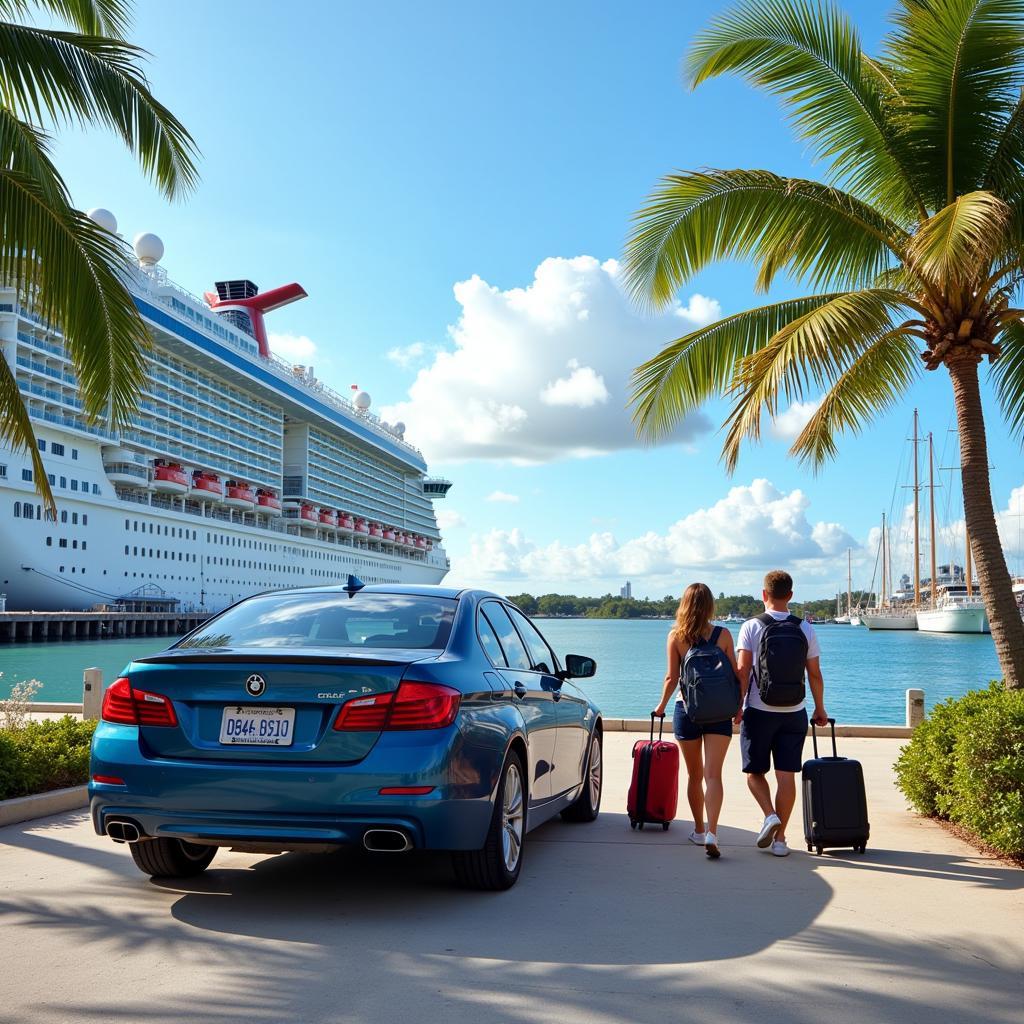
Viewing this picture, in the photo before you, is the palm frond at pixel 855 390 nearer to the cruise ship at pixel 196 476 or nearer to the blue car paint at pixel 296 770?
the blue car paint at pixel 296 770

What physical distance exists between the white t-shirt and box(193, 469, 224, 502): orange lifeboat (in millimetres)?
59594

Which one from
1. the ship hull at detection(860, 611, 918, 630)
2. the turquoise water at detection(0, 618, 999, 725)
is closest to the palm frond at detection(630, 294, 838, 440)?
the turquoise water at detection(0, 618, 999, 725)

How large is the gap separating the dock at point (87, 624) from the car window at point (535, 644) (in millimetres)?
42309

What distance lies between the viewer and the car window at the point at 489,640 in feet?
17.4

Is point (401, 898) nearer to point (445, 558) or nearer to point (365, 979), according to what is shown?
point (365, 979)

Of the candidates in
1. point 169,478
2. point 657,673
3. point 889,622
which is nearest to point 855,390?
Answer: point 657,673

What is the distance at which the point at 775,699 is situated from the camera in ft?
19.6

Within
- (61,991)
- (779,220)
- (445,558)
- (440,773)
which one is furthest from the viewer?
(445,558)

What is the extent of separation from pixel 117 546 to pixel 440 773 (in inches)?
2147

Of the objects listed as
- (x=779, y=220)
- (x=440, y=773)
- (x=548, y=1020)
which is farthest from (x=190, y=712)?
(x=779, y=220)

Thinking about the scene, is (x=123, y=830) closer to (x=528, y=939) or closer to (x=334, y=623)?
(x=334, y=623)

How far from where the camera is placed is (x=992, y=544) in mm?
7719

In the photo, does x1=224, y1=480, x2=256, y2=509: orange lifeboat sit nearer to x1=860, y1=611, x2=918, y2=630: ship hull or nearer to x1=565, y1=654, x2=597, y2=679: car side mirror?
x1=565, y1=654, x2=597, y2=679: car side mirror

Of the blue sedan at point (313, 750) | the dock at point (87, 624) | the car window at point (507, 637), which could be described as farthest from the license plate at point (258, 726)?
the dock at point (87, 624)
